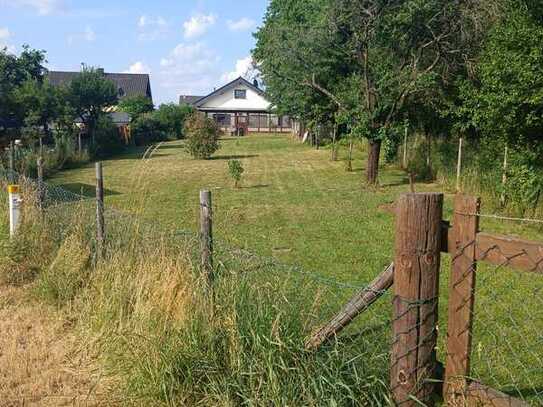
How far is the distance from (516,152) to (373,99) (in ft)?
17.3

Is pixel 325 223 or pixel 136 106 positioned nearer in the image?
pixel 325 223

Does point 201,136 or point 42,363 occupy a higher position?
point 201,136

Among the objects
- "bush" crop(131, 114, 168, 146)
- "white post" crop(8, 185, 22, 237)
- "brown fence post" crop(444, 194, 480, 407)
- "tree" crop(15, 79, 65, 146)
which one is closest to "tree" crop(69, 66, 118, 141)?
"tree" crop(15, 79, 65, 146)

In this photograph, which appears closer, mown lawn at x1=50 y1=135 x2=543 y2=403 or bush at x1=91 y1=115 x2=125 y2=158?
mown lawn at x1=50 y1=135 x2=543 y2=403

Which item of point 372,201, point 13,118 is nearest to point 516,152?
point 372,201

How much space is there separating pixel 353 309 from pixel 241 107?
5673 cm

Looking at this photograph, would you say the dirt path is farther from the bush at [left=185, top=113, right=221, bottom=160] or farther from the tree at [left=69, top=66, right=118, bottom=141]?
the tree at [left=69, top=66, right=118, bottom=141]

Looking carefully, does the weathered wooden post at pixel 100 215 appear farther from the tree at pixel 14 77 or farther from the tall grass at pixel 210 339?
the tree at pixel 14 77

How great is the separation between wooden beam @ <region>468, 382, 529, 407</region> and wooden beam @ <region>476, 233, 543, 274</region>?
58cm

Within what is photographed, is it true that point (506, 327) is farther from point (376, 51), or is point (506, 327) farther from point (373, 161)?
point (373, 161)

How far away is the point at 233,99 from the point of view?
58.6 m

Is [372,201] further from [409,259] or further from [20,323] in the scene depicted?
[409,259]

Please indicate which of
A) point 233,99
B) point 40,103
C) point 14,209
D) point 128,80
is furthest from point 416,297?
point 128,80

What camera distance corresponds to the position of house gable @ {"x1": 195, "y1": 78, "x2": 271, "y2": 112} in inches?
2288
